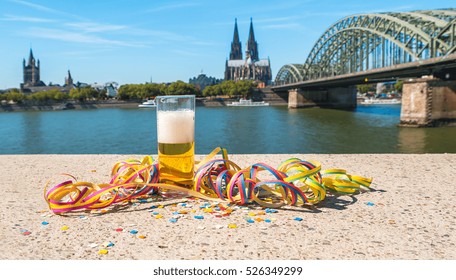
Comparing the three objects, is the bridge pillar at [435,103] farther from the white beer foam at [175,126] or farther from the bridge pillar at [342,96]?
the bridge pillar at [342,96]

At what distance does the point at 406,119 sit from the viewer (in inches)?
1344

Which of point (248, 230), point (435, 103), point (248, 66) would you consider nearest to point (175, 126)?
point (248, 230)

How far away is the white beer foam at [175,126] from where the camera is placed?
490 cm

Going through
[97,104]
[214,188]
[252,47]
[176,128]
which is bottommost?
[214,188]

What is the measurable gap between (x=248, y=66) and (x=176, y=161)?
155369 mm

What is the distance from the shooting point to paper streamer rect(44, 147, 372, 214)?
460cm

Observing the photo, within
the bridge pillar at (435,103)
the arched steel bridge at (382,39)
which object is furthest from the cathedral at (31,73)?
the bridge pillar at (435,103)

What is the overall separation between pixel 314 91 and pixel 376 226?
78.1 metres

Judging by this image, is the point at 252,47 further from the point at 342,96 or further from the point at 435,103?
the point at 435,103

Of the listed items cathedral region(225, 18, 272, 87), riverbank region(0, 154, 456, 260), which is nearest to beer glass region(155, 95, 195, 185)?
riverbank region(0, 154, 456, 260)

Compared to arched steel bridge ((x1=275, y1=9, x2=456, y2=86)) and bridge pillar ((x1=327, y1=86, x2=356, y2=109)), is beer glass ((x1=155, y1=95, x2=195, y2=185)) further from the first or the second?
bridge pillar ((x1=327, y1=86, x2=356, y2=109))

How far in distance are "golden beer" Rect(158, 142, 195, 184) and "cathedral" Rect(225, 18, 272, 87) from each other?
14253 centimetres

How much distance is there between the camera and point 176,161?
499 cm
